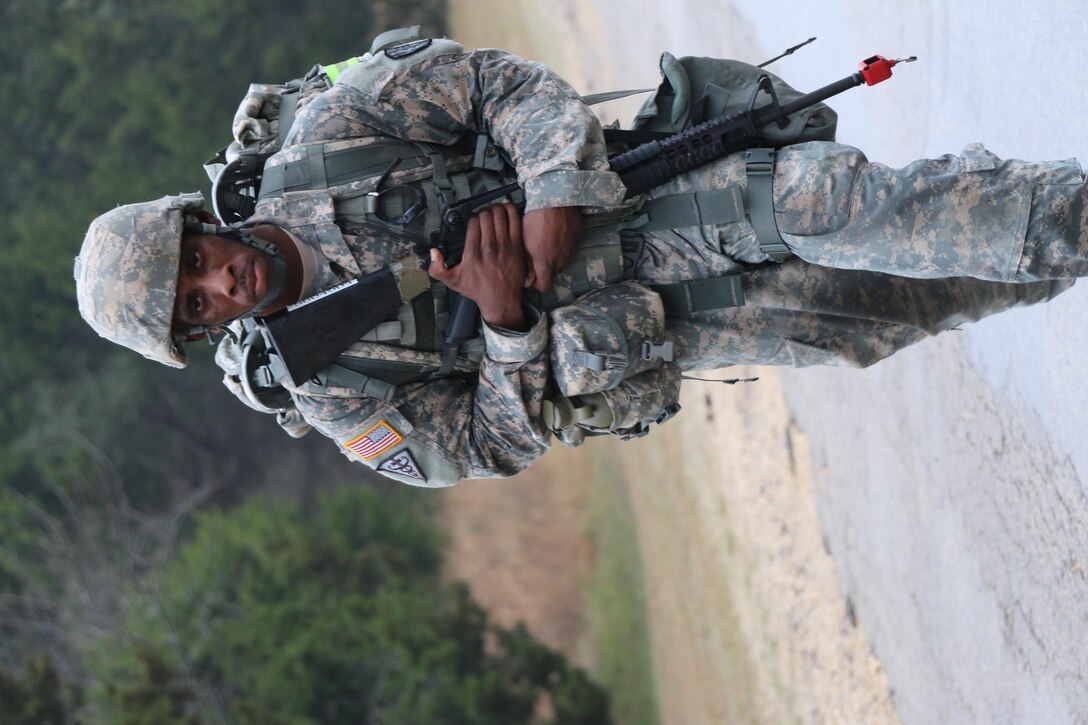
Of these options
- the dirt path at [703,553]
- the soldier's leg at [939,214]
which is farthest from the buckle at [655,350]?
the dirt path at [703,553]

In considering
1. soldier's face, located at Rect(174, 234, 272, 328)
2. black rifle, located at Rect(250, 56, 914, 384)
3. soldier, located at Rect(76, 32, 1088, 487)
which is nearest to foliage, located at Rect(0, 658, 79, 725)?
soldier, located at Rect(76, 32, 1088, 487)

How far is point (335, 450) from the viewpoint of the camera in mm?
14789

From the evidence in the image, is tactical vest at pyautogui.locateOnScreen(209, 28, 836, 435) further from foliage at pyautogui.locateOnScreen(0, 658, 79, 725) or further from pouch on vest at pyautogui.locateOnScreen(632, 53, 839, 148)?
foliage at pyautogui.locateOnScreen(0, 658, 79, 725)

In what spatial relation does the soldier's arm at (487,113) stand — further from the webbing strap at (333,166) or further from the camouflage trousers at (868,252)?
the camouflage trousers at (868,252)

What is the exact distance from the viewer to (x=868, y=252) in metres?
2.20

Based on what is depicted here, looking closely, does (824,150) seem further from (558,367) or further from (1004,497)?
(1004,497)

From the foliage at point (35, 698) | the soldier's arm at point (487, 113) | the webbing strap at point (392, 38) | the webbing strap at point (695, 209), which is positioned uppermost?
the webbing strap at point (392, 38)

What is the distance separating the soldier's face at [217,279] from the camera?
7.79 feet

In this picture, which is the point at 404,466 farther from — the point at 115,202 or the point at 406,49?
the point at 115,202

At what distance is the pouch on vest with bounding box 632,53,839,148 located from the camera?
2.38 m

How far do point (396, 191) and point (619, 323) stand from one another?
0.63 m

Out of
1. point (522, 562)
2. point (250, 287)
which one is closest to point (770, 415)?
point (250, 287)

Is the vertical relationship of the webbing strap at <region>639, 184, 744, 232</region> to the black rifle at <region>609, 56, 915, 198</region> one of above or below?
below

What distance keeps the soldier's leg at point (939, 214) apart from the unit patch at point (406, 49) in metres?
0.90
